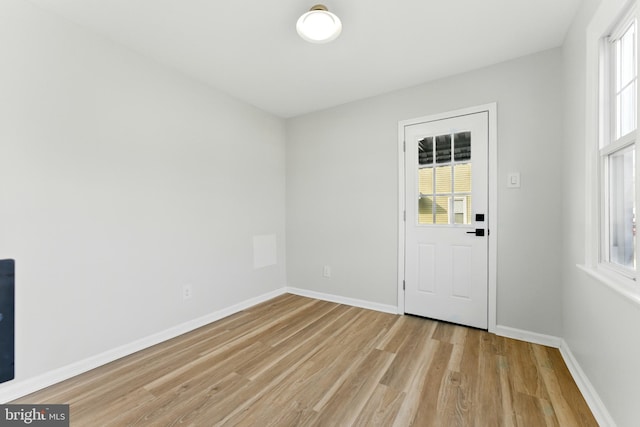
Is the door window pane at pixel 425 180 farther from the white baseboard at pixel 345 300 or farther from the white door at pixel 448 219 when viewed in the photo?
the white baseboard at pixel 345 300

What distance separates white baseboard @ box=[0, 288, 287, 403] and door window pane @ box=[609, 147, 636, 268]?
3162 mm

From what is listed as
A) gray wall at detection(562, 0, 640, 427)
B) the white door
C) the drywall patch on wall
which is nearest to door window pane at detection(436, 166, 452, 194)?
the white door

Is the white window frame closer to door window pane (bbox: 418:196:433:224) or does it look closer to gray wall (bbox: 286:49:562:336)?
gray wall (bbox: 286:49:562:336)

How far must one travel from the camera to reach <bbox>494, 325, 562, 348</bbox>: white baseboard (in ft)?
7.36

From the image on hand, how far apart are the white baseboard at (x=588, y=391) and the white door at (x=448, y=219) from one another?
63 cm

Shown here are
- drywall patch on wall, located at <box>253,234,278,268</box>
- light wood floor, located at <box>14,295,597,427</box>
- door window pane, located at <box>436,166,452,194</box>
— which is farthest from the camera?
drywall patch on wall, located at <box>253,234,278,268</box>

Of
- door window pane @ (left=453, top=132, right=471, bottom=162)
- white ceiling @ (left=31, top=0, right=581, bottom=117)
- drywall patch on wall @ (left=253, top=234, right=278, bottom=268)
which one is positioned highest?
white ceiling @ (left=31, top=0, right=581, bottom=117)

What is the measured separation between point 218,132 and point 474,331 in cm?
321

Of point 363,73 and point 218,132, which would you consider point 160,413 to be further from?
point 363,73

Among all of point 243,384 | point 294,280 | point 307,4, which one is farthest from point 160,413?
point 307,4

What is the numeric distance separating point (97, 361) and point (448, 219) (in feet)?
10.4

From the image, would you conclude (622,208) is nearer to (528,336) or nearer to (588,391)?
(588,391)

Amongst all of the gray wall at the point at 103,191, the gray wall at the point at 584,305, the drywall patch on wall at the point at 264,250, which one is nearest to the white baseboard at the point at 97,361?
the gray wall at the point at 103,191

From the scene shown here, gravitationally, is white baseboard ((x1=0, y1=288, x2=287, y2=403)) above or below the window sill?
below
